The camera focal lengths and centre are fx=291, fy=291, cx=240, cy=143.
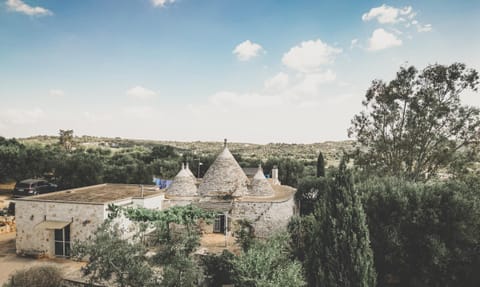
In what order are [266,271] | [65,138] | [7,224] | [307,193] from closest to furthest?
1. [266,271]
2. [7,224]
3. [307,193]
4. [65,138]

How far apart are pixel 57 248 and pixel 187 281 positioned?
1071 centimetres

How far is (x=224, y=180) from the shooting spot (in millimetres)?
21797

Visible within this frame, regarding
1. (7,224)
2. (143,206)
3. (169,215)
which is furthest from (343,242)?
(7,224)

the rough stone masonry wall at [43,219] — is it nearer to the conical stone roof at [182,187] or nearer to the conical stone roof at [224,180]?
the conical stone roof at [182,187]

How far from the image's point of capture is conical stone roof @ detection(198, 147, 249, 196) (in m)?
21.5

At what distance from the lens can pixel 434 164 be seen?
1991 centimetres

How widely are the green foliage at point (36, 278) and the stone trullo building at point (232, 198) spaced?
8598 millimetres

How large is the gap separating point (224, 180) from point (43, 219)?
1133 cm

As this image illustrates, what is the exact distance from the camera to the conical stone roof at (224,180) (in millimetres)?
21484

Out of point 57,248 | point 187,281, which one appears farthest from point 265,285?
point 57,248

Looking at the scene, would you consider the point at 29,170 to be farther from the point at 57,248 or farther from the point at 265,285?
the point at 265,285

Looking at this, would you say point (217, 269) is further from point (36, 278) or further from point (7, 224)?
point (7, 224)

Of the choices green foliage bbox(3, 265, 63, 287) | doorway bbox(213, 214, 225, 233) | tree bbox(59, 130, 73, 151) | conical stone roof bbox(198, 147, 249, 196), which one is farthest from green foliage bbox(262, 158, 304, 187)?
tree bbox(59, 130, 73, 151)

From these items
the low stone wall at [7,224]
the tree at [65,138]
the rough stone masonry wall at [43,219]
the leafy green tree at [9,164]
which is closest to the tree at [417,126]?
the rough stone masonry wall at [43,219]
